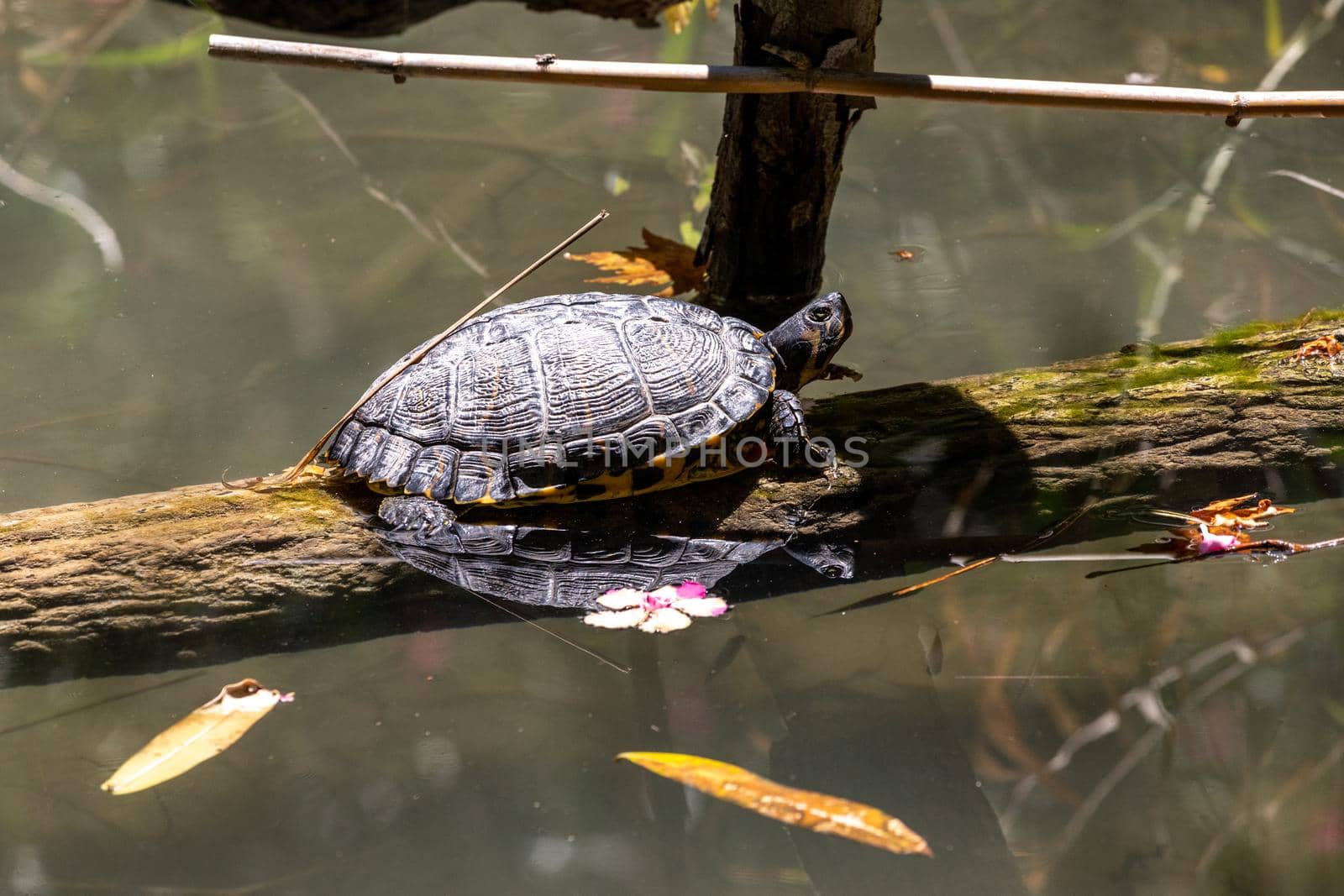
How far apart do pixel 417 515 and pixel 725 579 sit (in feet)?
3.30

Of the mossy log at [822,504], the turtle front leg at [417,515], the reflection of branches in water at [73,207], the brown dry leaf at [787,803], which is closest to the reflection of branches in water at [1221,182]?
the mossy log at [822,504]

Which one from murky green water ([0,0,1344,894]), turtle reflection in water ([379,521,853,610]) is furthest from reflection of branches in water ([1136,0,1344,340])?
turtle reflection in water ([379,521,853,610])

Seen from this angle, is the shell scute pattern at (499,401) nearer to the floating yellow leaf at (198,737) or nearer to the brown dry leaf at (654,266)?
the floating yellow leaf at (198,737)

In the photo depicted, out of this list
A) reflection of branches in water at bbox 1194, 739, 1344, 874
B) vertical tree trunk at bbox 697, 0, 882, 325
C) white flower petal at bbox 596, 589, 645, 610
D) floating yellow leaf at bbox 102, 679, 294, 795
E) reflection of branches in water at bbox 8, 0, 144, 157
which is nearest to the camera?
reflection of branches in water at bbox 1194, 739, 1344, 874

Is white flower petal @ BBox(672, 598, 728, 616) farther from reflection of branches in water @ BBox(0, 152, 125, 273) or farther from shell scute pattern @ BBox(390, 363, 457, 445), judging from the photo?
reflection of branches in water @ BBox(0, 152, 125, 273)

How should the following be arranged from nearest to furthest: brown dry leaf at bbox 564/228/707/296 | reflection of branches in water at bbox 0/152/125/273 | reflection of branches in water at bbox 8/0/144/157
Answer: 1. brown dry leaf at bbox 564/228/707/296
2. reflection of branches in water at bbox 0/152/125/273
3. reflection of branches in water at bbox 8/0/144/157

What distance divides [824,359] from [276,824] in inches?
92.8

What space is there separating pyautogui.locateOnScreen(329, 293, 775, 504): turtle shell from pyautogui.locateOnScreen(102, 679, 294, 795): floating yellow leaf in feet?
2.54

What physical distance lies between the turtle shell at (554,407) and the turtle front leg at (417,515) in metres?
0.04

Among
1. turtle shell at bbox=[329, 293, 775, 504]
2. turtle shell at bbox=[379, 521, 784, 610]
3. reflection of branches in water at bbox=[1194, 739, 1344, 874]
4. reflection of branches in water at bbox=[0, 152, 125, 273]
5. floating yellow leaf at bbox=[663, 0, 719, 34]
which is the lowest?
reflection of branches in water at bbox=[1194, 739, 1344, 874]

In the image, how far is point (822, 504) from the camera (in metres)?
3.34

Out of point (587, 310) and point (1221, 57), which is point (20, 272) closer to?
point (587, 310)

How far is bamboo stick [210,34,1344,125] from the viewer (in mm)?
3254

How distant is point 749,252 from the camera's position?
14.7 ft
